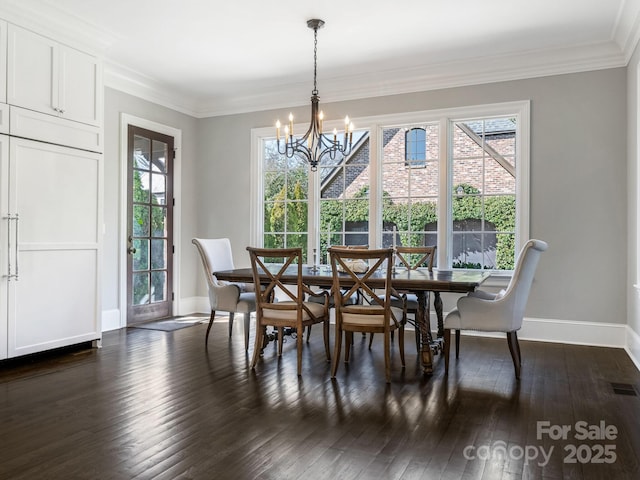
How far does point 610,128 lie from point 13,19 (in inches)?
209

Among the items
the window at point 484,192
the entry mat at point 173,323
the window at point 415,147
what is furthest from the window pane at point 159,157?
the window at point 484,192

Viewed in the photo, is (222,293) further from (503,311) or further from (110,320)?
(503,311)

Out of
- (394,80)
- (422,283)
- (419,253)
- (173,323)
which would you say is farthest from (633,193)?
(173,323)

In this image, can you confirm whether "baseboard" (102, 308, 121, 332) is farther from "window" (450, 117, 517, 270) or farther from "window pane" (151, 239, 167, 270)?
"window" (450, 117, 517, 270)

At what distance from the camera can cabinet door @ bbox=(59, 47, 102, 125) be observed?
4039 millimetres

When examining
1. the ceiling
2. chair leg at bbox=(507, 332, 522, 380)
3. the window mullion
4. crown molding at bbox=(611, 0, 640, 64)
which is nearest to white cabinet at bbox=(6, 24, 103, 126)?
the ceiling

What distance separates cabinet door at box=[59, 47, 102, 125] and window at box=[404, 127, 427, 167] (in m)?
3.24

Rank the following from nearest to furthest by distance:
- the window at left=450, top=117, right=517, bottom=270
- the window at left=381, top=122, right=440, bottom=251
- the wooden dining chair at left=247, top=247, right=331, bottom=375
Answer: the wooden dining chair at left=247, top=247, right=331, bottom=375 → the window at left=450, top=117, right=517, bottom=270 → the window at left=381, top=122, right=440, bottom=251

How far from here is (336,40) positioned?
4527mm

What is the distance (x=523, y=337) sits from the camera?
4.83 m

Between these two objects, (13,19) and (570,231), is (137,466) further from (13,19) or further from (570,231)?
(570,231)

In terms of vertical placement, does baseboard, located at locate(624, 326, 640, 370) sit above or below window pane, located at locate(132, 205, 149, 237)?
below

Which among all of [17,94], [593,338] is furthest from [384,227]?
[17,94]

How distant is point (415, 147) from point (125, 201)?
3404 mm
